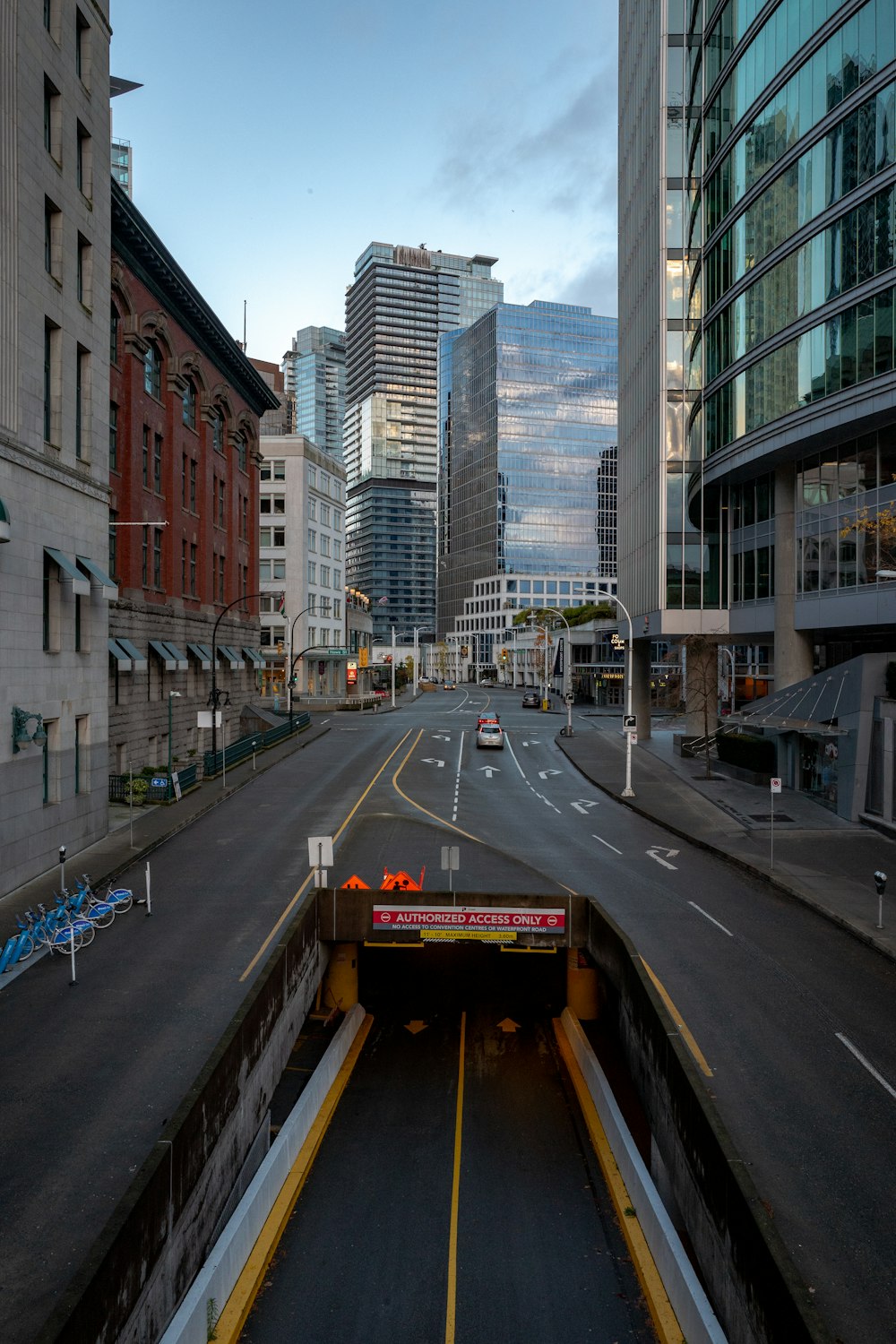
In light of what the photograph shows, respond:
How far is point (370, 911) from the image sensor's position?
67.1 ft

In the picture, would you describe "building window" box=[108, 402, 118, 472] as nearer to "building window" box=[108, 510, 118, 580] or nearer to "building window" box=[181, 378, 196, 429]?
"building window" box=[108, 510, 118, 580]

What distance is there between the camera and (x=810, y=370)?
35031 mm

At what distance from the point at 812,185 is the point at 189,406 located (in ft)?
110

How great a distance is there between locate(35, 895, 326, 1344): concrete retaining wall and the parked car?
1425 inches

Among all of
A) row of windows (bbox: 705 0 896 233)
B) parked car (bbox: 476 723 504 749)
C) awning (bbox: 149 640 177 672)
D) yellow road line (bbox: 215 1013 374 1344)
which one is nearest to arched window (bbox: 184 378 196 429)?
awning (bbox: 149 640 177 672)

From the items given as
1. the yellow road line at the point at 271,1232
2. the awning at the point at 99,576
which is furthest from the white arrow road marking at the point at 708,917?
the awning at the point at 99,576

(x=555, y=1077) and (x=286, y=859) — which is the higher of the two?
(x=286, y=859)

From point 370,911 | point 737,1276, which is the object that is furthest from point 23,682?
point 737,1276

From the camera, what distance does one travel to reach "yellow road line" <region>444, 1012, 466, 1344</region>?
12.2m

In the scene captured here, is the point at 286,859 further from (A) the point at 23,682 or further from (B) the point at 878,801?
(B) the point at 878,801

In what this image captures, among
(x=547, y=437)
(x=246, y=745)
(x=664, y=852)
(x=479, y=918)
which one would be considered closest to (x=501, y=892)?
(x=479, y=918)

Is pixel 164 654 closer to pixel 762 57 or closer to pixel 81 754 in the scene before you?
pixel 81 754

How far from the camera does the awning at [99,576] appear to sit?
2688 centimetres

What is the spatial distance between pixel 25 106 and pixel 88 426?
28.6 ft
